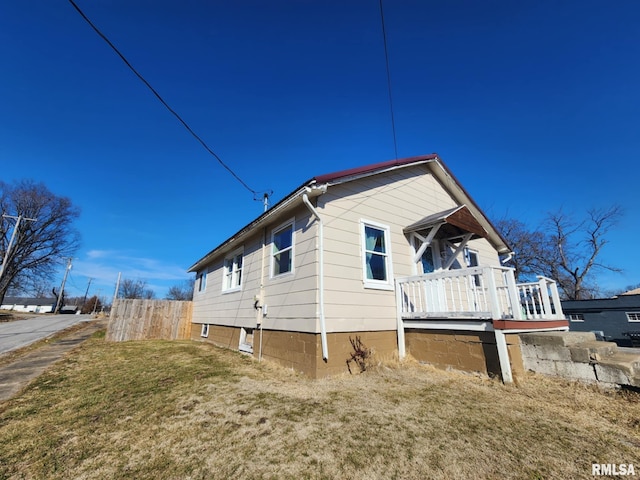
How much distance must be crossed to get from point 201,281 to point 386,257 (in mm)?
10867

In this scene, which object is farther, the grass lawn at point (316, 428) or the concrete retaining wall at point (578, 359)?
the concrete retaining wall at point (578, 359)

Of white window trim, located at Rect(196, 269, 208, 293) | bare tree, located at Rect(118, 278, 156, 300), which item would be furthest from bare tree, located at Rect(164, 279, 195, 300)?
white window trim, located at Rect(196, 269, 208, 293)

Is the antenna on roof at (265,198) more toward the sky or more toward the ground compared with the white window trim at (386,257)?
more toward the sky

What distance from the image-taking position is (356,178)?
6.58 m

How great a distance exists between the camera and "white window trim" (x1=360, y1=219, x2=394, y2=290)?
20.9 ft

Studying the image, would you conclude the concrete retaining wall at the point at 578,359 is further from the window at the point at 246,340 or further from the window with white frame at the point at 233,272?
the window with white frame at the point at 233,272

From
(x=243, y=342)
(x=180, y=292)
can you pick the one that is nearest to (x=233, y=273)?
(x=243, y=342)

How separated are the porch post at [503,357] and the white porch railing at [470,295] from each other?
34cm

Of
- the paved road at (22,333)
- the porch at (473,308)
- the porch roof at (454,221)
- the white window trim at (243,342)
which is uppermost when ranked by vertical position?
the porch roof at (454,221)

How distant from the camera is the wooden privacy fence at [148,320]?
39.2 ft

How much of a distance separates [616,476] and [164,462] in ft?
13.1

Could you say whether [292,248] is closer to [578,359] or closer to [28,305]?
[578,359]
